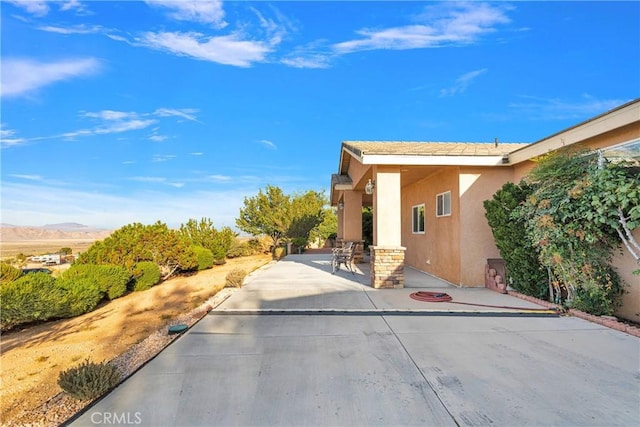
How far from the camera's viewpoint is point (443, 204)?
9305 mm

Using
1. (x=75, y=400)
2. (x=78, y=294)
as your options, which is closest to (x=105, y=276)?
(x=78, y=294)

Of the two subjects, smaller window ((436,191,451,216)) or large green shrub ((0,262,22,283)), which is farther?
large green shrub ((0,262,22,283))

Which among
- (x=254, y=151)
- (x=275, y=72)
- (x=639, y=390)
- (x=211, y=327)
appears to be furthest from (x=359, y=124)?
(x=639, y=390)

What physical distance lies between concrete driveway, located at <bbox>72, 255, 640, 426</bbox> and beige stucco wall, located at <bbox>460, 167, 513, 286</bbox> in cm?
253

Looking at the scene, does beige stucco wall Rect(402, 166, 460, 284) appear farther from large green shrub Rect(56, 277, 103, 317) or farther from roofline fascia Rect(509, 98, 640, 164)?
large green shrub Rect(56, 277, 103, 317)

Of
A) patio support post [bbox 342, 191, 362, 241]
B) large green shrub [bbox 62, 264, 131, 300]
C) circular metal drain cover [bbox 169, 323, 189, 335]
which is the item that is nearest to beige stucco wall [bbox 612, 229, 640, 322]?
circular metal drain cover [bbox 169, 323, 189, 335]

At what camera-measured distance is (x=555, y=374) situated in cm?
333

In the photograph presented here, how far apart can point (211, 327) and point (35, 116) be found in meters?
15.3

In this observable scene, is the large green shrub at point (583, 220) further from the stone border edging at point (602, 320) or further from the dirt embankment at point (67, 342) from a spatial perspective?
the dirt embankment at point (67, 342)

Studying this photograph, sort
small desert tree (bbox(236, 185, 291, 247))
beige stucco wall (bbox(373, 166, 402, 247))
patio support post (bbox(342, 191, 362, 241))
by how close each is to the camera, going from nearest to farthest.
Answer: beige stucco wall (bbox(373, 166, 402, 247))
patio support post (bbox(342, 191, 362, 241))
small desert tree (bbox(236, 185, 291, 247))

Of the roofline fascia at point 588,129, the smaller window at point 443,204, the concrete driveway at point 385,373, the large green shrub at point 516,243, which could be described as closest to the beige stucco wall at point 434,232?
the smaller window at point 443,204

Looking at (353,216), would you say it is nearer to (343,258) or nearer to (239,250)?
(343,258)

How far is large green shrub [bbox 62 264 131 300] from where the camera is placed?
9914 mm

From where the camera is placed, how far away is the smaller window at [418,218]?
1110cm
